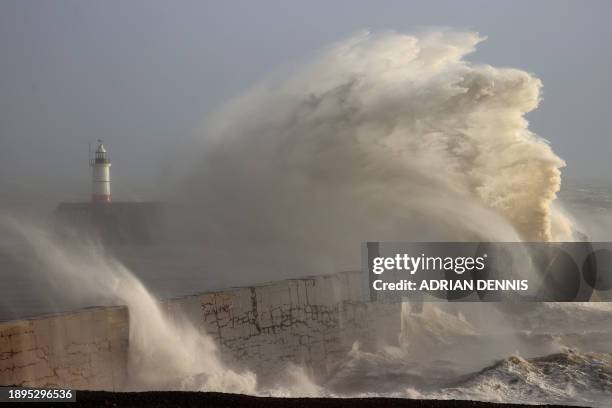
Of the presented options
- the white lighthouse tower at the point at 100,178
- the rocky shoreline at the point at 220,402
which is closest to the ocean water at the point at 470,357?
the rocky shoreline at the point at 220,402

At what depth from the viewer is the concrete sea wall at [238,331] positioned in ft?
26.2

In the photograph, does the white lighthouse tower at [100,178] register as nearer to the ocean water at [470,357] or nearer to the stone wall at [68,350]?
the ocean water at [470,357]

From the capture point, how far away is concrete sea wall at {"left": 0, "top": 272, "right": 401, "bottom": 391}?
797 centimetres

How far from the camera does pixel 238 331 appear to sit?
10.7 metres

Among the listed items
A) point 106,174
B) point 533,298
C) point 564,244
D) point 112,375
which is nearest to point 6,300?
point 112,375

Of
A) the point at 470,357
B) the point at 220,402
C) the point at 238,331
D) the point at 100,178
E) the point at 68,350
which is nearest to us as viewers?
the point at 220,402

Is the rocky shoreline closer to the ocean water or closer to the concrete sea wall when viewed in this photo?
Answer: the concrete sea wall

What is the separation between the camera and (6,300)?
19906 mm

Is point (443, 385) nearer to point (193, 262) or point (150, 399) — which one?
point (150, 399)

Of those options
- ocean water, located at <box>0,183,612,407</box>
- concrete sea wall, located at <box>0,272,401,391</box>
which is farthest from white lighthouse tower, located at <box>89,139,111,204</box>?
concrete sea wall, located at <box>0,272,401,391</box>

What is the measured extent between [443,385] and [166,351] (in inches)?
160

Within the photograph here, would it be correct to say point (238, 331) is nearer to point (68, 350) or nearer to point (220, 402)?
point (68, 350)

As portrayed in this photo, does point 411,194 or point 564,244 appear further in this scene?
point 564,244

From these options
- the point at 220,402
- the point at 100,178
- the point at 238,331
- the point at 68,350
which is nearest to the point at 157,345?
the point at 238,331
